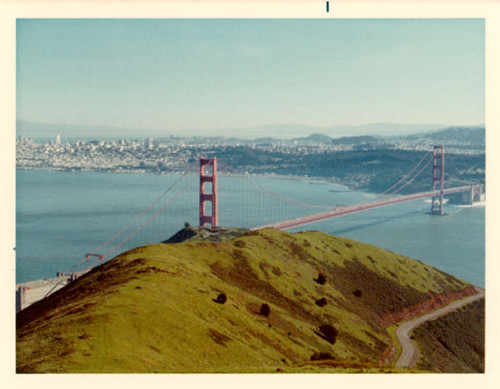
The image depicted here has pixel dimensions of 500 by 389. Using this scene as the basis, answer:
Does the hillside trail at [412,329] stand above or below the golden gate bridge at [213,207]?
below

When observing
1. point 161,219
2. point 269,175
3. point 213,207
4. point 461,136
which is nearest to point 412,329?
point 213,207

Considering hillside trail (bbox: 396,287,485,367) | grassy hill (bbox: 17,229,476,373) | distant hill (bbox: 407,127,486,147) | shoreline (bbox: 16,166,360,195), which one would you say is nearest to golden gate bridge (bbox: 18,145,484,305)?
distant hill (bbox: 407,127,486,147)

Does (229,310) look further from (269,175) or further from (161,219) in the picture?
(269,175)

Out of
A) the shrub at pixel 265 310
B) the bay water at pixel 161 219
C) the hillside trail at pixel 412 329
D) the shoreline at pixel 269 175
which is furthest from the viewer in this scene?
the shoreline at pixel 269 175

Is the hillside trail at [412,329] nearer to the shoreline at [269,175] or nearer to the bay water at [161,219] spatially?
the bay water at [161,219]

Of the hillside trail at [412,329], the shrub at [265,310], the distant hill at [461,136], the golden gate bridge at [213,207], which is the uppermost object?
the distant hill at [461,136]

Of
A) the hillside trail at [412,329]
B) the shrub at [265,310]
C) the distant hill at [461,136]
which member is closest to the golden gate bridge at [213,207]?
the distant hill at [461,136]
